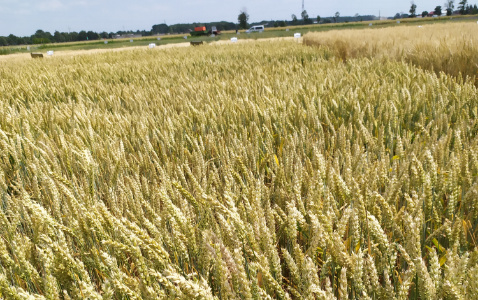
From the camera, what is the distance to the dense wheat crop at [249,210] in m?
0.59

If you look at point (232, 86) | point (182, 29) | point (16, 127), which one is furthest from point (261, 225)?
point (182, 29)

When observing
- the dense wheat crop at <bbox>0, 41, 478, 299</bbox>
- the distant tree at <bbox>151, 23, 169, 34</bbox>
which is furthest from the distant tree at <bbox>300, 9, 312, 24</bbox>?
the dense wheat crop at <bbox>0, 41, 478, 299</bbox>

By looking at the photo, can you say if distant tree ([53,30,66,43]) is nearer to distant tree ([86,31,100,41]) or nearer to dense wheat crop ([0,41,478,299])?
distant tree ([86,31,100,41])

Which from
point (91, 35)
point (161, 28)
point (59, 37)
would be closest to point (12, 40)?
point (59, 37)

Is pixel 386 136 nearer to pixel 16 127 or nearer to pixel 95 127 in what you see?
pixel 95 127

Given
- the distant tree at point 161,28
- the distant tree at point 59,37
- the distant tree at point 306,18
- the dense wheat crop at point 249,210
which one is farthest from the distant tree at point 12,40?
the dense wheat crop at point 249,210

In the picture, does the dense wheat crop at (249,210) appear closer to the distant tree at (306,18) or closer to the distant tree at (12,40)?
the distant tree at (12,40)

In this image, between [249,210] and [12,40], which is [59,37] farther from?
[249,210]

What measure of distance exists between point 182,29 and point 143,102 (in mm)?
114049

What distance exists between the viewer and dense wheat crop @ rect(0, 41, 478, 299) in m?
0.59

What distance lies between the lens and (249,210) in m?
0.74

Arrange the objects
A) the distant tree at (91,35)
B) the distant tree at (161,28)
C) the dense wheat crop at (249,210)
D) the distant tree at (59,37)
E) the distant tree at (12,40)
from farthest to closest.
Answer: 1. the distant tree at (161,28)
2. the distant tree at (91,35)
3. the distant tree at (59,37)
4. the distant tree at (12,40)
5. the dense wheat crop at (249,210)

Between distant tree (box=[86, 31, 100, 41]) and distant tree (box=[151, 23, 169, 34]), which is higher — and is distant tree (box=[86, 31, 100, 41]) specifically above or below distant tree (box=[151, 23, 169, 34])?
below

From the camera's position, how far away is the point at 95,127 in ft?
6.23
